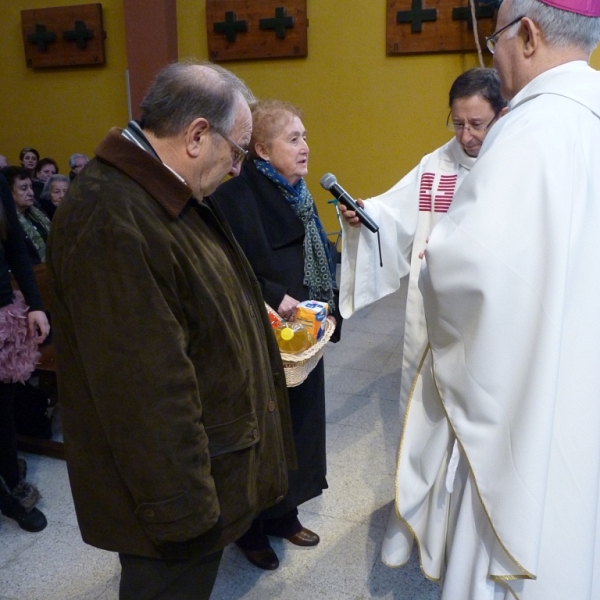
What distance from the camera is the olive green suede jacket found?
1061 mm

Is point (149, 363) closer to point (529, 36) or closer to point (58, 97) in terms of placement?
point (529, 36)

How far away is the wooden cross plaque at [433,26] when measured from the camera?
227 inches

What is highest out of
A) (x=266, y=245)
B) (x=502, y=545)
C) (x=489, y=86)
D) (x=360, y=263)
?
(x=489, y=86)

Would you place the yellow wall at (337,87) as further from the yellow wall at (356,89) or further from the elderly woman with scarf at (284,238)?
the elderly woman with scarf at (284,238)

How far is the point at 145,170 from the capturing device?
3.77ft

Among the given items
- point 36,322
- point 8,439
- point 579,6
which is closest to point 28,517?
point 8,439

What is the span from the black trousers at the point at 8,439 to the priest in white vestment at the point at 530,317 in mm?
1681

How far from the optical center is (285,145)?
1.91m

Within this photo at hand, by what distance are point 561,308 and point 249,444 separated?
693mm

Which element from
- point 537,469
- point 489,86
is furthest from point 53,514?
point 489,86

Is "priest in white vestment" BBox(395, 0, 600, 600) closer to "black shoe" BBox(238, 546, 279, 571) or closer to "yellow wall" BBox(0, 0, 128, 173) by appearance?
"black shoe" BBox(238, 546, 279, 571)

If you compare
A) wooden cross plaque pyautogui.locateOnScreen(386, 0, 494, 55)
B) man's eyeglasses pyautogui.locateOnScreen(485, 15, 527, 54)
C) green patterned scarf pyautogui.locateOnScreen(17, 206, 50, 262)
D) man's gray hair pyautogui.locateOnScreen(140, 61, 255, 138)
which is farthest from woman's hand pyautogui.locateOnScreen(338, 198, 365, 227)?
wooden cross plaque pyautogui.locateOnScreen(386, 0, 494, 55)

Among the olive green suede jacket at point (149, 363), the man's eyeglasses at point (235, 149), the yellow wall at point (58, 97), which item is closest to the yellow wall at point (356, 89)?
the yellow wall at point (58, 97)

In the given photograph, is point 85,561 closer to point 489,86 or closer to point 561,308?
point 561,308
